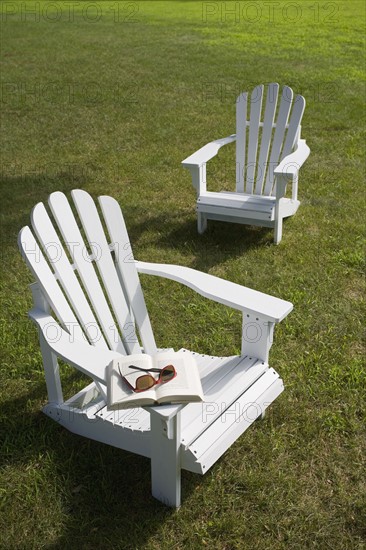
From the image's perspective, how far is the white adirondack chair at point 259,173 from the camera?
471 cm

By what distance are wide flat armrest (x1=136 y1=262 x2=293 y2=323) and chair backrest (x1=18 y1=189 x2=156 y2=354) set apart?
0.53 feet

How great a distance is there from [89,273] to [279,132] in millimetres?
2764

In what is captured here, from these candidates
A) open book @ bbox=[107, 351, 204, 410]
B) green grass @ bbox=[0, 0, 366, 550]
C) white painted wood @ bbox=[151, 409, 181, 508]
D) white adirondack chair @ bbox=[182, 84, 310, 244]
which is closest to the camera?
open book @ bbox=[107, 351, 204, 410]

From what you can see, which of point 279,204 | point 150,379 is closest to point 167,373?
point 150,379

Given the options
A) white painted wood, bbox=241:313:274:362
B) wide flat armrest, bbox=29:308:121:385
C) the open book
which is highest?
the open book

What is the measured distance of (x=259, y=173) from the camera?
5184 millimetres

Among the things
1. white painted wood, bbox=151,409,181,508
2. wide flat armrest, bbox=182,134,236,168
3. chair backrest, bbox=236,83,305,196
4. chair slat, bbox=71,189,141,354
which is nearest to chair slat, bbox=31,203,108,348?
chair slat, bbox=71,189,141,354

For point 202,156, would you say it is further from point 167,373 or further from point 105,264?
point 167,373

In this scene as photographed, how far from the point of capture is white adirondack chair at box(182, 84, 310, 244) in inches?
186

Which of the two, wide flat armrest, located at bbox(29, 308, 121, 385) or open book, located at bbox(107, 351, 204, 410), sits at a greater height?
open book, located at bbox(107, 351, 204, 410)

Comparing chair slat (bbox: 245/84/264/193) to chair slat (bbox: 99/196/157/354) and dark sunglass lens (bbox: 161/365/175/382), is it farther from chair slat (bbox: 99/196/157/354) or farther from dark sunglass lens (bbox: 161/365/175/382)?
dark sunglass lens (bbox: 161/365/175/382)

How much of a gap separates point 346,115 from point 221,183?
10.2ft

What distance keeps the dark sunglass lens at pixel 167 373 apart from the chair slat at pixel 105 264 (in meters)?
0.86

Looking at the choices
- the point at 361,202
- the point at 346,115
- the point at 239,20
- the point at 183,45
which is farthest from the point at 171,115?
the point at 239,20
